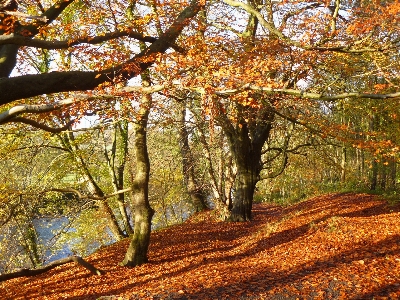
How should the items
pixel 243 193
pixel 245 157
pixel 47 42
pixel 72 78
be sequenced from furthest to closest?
pixel 243 193 < pixel 245 157 < pixel 72 78 < pixel 47 42

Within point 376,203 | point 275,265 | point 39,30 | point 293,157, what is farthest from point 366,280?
point 293,157

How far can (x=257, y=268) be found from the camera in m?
8.80

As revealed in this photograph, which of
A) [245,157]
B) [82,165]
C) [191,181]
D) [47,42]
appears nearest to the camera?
[47,42]

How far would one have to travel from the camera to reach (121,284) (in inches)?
359

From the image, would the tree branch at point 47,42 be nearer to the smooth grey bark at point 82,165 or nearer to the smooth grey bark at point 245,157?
the smooth grey bark at point 245,157

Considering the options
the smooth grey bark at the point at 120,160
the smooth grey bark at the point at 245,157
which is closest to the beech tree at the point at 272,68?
the smooth grey bark at the point at 245,157

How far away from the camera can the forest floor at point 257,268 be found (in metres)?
6.99

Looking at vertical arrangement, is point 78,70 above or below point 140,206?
above

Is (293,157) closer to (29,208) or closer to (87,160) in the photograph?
(87,160)

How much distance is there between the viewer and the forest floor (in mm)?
6988

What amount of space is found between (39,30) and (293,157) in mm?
22850

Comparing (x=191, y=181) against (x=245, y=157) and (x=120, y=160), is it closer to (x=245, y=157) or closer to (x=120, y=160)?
(x=120, y=160)

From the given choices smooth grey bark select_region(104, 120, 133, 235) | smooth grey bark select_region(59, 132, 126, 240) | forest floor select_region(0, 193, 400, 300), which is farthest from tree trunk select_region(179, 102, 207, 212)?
forest floor select_region(0, 193, 400, 300)

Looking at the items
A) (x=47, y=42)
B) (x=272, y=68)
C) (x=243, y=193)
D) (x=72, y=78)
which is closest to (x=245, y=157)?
(x=243, y=193)
